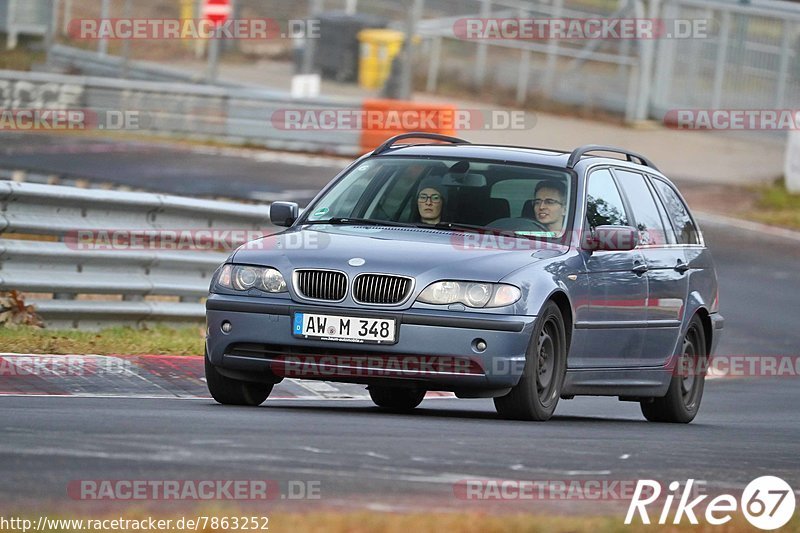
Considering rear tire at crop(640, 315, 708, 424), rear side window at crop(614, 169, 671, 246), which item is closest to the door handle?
rear side window at crop(614, 169, 671, 246)

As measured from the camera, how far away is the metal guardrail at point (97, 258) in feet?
40.4

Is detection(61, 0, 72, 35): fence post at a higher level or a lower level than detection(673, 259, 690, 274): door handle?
lower

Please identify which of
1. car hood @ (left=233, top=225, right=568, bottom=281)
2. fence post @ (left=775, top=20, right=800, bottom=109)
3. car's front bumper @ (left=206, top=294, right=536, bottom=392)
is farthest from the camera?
fence post @ (left=775, top=20, right=800, bottom=109)

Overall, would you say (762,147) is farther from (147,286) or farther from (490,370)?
(490,370)

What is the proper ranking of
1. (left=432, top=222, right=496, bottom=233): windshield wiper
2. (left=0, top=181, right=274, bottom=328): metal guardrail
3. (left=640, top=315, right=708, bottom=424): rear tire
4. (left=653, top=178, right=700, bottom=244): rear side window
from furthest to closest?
(left=0, top=181, right=274, bottom=328): metal guardrail, (left=653, top=178, right=700, bottom=244): rear side window, (left=640, top=315, right=708, bottom=424): rear tire, (left=432, top=222, right=496, bottom=233): windshield wiper

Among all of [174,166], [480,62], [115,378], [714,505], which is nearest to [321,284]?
[115,378]

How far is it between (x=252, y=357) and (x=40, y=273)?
11.9ft

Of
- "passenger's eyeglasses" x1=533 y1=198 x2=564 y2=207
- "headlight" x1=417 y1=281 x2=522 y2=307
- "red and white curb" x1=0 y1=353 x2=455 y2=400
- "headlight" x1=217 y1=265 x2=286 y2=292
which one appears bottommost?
"red and white curb" x1=0 y1=353 x2=455 y2=400

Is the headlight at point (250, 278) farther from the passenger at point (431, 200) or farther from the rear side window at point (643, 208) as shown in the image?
the rear side window at point (643, 208)

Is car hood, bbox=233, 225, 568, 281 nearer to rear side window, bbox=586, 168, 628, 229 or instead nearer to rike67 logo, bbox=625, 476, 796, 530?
rear side window, bbox=586, 168, 628, 229

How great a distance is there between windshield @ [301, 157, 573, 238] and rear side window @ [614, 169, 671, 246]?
0.94m

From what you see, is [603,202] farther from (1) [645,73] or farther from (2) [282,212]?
(1) [645,73]

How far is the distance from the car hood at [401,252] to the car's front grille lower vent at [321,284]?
38mm

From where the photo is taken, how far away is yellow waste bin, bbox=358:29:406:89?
3978cm
